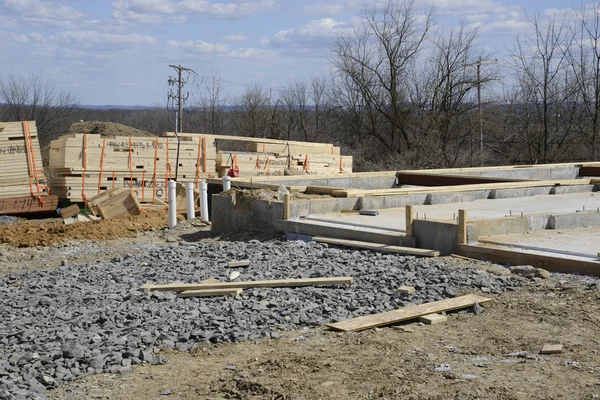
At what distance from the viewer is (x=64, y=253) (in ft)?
46.7

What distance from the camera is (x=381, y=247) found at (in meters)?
11.3

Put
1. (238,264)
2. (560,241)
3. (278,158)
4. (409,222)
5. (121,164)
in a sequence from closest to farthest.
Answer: (238,264) → (560,241) → (409,222) → (121,164) → (278,158)

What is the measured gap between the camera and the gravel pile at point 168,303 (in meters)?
6.51

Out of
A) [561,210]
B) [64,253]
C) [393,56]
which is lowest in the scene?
[64,253]

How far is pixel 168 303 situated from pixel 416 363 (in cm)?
337

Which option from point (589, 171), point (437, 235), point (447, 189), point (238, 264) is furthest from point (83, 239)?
point (589, 171)

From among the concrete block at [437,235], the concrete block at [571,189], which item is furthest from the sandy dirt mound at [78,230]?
A: the concrete block at [571,189]

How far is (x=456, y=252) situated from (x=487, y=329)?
3.35 metres

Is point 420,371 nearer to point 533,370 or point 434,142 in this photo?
point 533,370

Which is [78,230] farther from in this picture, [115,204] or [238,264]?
[238,264]

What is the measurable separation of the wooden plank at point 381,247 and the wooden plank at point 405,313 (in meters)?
2.23

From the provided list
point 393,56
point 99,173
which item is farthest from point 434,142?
point 99,173

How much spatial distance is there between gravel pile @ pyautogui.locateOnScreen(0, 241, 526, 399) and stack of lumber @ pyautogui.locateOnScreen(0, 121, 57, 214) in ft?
29.2

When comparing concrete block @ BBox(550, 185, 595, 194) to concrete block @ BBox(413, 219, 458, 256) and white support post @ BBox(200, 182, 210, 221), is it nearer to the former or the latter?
concrete block @ BBox(413, 219, 458, 256)
